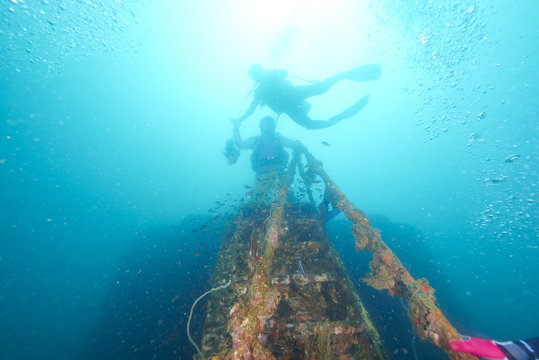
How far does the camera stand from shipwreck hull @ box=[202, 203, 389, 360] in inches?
116

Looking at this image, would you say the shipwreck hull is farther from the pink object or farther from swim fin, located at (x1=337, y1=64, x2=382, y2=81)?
swim fin, located at (x1=337, y1=64, x2=382, y2=81)

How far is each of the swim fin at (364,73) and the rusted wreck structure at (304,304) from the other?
358 inches

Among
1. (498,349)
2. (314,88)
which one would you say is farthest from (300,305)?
(314,88)

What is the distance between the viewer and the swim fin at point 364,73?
10961 mm

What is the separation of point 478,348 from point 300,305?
8.00ft

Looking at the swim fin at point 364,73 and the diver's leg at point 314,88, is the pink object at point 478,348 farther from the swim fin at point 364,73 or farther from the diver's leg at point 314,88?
the swim fin at point 364,73

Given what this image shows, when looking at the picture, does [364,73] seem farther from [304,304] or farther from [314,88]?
[304,304]

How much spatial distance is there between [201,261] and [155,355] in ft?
11.6

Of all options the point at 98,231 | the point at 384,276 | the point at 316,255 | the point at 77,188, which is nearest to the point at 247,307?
the point at 384,276

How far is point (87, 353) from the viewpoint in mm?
7027

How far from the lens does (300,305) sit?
150 inches

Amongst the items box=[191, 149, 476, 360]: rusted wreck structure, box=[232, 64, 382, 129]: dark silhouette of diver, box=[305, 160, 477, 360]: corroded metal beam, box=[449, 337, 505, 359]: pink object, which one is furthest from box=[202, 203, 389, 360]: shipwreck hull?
box=[232, 64, 382, 129]: dark silhouette of diver

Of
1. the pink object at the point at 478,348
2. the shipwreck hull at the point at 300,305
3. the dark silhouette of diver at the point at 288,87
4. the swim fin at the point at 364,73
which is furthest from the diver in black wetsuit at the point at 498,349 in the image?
the swim fin at the point at 364,73

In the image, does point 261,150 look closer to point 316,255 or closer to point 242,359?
point 316,255
